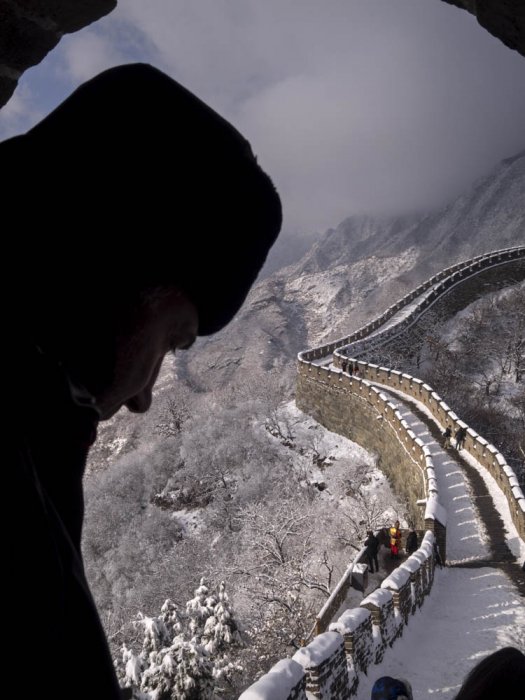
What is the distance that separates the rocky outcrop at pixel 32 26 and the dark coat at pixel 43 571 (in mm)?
2157

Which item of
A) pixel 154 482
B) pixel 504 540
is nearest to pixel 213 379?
pixel 154 482

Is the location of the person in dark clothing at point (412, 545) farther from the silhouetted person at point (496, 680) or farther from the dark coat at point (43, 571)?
the dark coat at point (43, 571)

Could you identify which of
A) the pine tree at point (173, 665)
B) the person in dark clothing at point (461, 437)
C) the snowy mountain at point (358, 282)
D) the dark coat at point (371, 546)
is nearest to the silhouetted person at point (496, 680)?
the pine tree at point (173, 665)

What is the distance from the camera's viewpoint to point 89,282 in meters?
0.78

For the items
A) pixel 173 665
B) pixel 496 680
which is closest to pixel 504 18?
pixel 496 680

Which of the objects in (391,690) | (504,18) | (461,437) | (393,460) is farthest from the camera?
(393,460)

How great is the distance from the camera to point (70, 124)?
825mm

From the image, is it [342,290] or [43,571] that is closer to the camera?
[43,571]

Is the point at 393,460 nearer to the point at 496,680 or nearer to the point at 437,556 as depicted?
the point at 437,556

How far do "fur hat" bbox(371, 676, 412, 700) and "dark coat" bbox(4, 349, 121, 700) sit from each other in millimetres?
3603

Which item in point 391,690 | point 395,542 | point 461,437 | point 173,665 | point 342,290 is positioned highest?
point 342,290

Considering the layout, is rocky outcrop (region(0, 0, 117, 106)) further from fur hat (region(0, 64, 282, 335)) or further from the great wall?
the great wall

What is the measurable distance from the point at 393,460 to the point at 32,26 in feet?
67.5

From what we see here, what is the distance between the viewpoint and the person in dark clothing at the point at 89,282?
0.57 metres
